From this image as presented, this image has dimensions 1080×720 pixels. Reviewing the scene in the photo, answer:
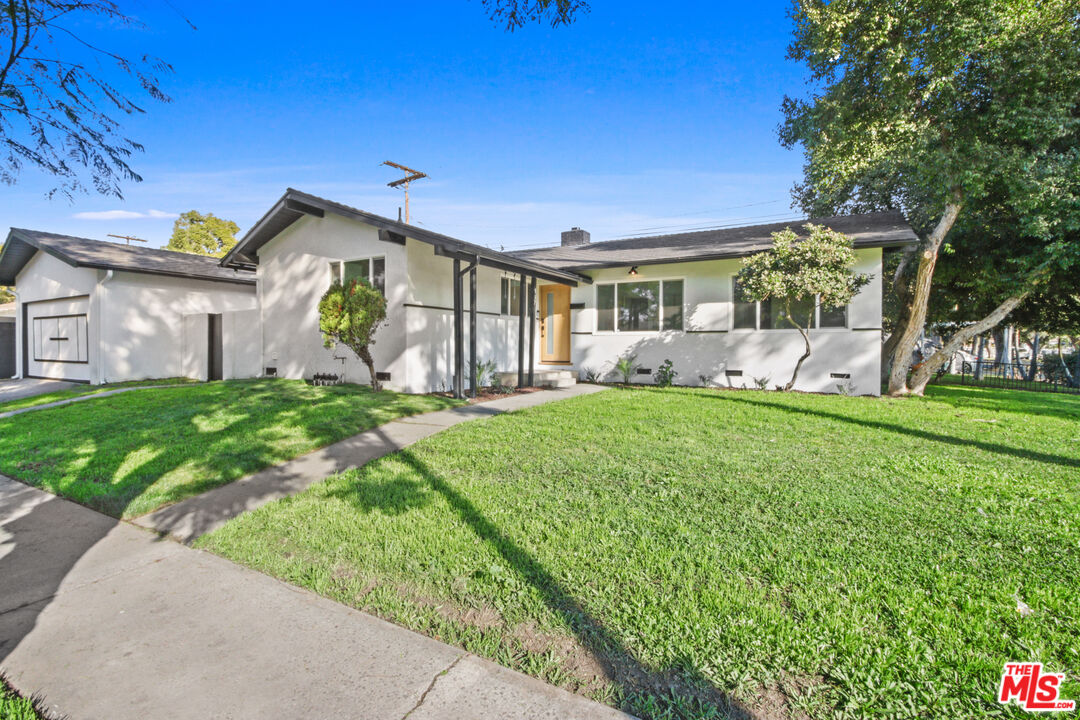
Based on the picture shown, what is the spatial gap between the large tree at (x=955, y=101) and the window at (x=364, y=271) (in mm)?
9350

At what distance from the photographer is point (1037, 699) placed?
1.89m

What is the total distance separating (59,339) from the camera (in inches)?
531

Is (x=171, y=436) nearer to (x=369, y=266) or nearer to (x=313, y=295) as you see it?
(x=369, y=266)

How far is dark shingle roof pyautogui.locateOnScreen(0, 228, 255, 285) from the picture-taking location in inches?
467

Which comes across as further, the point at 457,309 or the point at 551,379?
the point at 551,379

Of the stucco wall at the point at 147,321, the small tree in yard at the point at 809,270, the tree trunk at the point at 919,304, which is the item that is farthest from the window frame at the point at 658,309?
the stucco wall at the point at 147,321

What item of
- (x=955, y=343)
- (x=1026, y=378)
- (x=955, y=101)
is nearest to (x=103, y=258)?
(x=955, y=101)

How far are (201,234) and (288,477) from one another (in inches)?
1509

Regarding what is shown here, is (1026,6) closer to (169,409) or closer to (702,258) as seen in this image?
(702,258)

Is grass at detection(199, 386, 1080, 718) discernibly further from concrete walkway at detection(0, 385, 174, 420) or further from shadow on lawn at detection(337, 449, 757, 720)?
concrete walkway at detection(0, 385, 174, 420)

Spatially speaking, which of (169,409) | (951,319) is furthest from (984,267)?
(169,409)

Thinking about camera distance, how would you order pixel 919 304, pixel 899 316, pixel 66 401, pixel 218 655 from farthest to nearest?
pixel 899 316
pixel 919 304
pixel 66 401
pixel 218 655

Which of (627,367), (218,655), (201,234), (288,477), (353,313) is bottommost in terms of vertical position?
(218,655)

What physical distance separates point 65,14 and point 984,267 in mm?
16177
